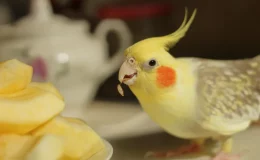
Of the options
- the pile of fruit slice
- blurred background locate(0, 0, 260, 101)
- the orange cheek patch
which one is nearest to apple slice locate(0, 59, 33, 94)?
the pile of fruit slice

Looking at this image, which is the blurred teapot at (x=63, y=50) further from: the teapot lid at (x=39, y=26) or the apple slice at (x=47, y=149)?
the apple slice at (x=47, y=149)

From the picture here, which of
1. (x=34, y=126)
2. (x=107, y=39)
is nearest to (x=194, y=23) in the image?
(x=107, y=39)

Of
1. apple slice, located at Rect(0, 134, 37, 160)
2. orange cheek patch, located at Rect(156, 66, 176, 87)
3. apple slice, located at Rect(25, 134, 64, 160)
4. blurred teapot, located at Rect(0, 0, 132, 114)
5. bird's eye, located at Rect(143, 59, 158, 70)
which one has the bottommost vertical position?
blurred teapot, located at Rect(0, 0, 132, 114)

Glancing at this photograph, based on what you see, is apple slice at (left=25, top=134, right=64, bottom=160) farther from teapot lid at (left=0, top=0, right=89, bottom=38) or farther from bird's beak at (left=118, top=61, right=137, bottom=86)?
teapot lid at (left=0, top=0, right=89, bottom=38)

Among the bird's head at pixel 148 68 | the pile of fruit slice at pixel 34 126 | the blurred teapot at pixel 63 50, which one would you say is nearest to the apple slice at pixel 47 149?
the pile of fruit slice at pixel 34 126

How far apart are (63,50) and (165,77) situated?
0.18 m

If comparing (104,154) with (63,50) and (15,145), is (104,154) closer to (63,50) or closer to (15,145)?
(15,145)

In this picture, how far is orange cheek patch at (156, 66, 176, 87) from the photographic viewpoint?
45 cm

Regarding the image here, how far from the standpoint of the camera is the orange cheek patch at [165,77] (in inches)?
17.7

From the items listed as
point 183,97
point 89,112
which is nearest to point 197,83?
point 183,97

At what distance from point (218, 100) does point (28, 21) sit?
26 cm

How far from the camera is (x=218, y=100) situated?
46 cm

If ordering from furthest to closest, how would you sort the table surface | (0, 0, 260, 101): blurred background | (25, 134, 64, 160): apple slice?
1. (0, 0, 260, 101): blurred background
2. the table surface
3. (25, 134, 64, 160): apple slice

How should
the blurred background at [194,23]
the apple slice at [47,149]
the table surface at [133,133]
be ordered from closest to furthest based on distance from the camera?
the apple slice at [47,149] → the table surface at [133,133] → the blurred background at [194,23]
